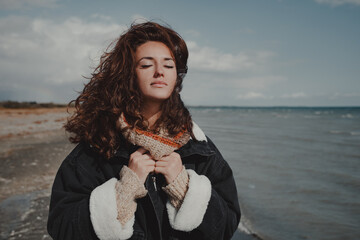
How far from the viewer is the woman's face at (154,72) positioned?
199 centimetres

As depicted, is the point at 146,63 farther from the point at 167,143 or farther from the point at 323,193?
the point at 323,193

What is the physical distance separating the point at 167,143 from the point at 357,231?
14.4ft

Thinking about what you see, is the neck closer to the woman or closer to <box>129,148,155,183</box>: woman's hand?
the woman

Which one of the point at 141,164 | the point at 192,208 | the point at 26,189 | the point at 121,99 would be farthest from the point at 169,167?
the point at 26,189

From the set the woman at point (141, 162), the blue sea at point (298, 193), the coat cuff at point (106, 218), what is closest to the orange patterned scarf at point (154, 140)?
the woman at point (141, 162)

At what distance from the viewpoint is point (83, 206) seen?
1.72 meters

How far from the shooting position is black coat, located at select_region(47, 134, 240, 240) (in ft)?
5.64

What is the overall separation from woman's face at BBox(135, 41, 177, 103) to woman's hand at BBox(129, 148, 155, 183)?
16.9 inches

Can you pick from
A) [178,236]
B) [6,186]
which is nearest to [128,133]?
[178,236]

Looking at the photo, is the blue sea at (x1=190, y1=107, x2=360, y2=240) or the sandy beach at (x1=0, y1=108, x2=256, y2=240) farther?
the blue sea at (x1=190, y1=107, x2=360, y2=240)

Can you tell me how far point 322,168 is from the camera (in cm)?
867

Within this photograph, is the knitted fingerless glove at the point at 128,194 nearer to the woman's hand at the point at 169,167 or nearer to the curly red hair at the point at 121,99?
the woman's hand at the point at 169,167

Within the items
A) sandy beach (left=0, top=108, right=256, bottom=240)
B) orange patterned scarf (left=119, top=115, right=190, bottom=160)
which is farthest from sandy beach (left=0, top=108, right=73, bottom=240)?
orange patterned scarf (left=119, top=115, right=190, bottom=160)

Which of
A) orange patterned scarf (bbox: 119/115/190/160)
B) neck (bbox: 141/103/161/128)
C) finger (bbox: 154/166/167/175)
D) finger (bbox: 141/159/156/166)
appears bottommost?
finger (bbox: 154/166/167/175)
